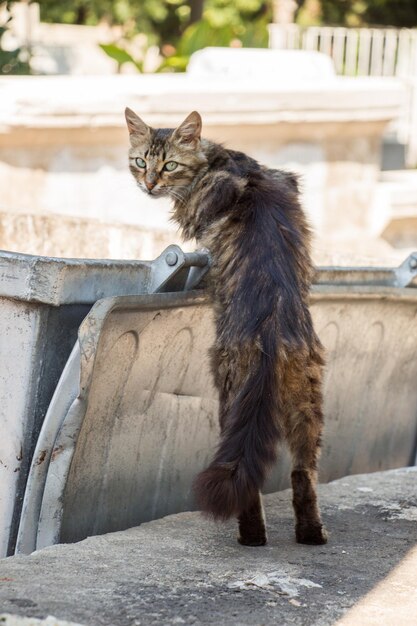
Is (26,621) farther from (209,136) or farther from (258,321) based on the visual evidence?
(209,136)

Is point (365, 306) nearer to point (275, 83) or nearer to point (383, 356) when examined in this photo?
point (383, 356)

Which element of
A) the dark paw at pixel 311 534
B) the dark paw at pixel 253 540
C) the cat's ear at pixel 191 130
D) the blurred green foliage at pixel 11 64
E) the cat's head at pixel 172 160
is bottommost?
the dark paw at pixel 253 540

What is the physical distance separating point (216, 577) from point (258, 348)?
28.4 inches

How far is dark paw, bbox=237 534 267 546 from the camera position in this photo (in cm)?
378

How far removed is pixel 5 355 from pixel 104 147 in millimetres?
4878

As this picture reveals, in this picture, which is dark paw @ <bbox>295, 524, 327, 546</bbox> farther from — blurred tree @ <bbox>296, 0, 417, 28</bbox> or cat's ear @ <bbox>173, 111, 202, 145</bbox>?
blurred tree @ <bbox>296, 0, 417, 28</bbox>

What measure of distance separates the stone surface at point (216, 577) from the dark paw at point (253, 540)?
0.09ft

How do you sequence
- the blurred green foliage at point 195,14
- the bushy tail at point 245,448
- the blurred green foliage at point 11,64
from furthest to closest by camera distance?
the blurred green foliage at point 195,14 < the blurred green foliage at point 11,64 < the bushy tail at point 245,448

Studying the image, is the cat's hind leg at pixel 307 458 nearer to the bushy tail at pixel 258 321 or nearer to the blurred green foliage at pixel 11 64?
the bushy tail at pixel 258 321

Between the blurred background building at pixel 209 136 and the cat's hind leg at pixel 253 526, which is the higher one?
the blurred background building at pixel 209 136

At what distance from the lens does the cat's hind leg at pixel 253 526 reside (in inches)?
147

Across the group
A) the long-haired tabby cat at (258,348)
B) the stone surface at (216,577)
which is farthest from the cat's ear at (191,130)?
the stone surface at (216,577)

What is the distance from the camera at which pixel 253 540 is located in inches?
149

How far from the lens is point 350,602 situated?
3.27 m
